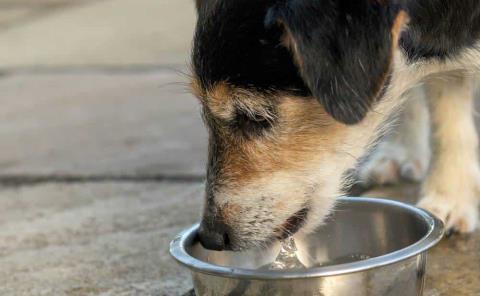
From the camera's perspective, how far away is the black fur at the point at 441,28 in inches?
111

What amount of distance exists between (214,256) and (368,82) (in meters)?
0.77

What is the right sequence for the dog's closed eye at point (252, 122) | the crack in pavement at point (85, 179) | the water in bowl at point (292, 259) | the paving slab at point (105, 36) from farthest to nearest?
1. the paving slab at point (105, 36)
2. the crack in pavement at point (85, 179)
3. the water in bowl at point (292, 259)
4. the dog's closed eye at point (252, 122)

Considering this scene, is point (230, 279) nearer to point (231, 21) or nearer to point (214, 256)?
point (214, 256)

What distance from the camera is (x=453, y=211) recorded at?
11.2ft

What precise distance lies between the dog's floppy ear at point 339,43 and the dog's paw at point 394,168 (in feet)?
4.54

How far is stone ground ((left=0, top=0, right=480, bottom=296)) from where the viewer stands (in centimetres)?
325

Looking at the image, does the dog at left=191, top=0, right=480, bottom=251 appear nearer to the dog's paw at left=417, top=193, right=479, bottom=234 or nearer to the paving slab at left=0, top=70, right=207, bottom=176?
the dog's paw at left=417, top=193, right=479, bottom=234

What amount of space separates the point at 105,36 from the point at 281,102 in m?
6.61

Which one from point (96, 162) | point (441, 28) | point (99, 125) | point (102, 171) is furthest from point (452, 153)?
point (99, 125)

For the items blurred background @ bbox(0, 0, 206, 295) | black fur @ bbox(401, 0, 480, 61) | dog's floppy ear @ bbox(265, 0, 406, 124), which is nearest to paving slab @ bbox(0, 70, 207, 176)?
blurred background @ bbox(0, 0, 206, 295)

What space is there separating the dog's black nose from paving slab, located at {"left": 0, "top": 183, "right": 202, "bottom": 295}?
0.33 meters

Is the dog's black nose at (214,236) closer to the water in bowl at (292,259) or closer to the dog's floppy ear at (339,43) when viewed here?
the water in bowl at (292,259)

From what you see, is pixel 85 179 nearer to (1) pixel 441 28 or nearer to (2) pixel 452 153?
(2) pixel 452 153

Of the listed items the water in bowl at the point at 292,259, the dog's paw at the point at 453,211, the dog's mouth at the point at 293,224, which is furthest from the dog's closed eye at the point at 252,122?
the dog's paw at the point at 453,211
